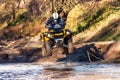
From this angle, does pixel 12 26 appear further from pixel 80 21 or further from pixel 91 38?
pixel 91 38

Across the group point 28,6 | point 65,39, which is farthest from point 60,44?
point 28,6

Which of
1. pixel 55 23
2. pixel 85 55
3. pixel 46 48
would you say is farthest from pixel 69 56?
pixel 55 23

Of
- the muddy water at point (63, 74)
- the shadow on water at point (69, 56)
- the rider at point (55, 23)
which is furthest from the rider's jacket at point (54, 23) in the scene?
the muddy water at point (63, 74)

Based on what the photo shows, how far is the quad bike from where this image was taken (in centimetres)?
2502

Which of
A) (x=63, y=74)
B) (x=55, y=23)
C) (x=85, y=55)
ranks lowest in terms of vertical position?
(x=63, y=74)

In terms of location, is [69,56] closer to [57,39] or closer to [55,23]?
[57,39]

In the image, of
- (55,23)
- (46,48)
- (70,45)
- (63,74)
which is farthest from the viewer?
(46,48)

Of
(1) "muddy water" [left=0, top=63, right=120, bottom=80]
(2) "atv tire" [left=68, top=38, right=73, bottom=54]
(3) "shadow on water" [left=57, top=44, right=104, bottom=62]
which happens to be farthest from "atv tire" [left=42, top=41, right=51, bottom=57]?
(1) "muddy water" [left=0, top=63, right=120, bottom=80]

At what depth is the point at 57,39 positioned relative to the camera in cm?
2542

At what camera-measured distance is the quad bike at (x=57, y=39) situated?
82.1 feet

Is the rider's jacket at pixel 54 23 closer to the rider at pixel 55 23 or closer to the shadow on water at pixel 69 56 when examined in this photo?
the rider at pixel 55 23

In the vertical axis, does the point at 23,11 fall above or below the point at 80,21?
above

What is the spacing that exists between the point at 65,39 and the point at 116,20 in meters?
13.7

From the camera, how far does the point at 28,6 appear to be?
72000mm
